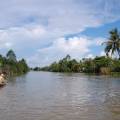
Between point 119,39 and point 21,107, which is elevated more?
point 119,39

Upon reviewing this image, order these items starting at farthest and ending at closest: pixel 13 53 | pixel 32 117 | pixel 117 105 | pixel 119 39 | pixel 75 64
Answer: pixel 75 64 → pixel 13 53 → pixel 119 39 → pixel 117 105 → pixel 32 117

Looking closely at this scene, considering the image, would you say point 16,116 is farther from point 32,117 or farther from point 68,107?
point 68,107

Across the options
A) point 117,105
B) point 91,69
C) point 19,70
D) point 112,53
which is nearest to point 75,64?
point 91,69

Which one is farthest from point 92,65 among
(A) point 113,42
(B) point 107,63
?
(A) point 113,42

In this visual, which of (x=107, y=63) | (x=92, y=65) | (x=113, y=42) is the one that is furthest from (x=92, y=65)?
(x=113, y=42)

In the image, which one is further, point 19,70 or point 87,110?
point 19,70

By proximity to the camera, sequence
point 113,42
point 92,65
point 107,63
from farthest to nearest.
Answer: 1. point 92,65
2. point 107,63
3. point 113,42

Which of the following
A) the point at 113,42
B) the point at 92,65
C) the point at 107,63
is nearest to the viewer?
the point at 113,42

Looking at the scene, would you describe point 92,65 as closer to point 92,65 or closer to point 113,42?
point 92,65

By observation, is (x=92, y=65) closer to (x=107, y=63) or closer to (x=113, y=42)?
(x=107, y=63)

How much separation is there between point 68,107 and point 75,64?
12934 cm

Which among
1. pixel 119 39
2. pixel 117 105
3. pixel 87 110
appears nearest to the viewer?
pixel 87 110

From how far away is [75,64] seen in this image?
495 ft

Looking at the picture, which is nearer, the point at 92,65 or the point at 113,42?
the point at 113,42
